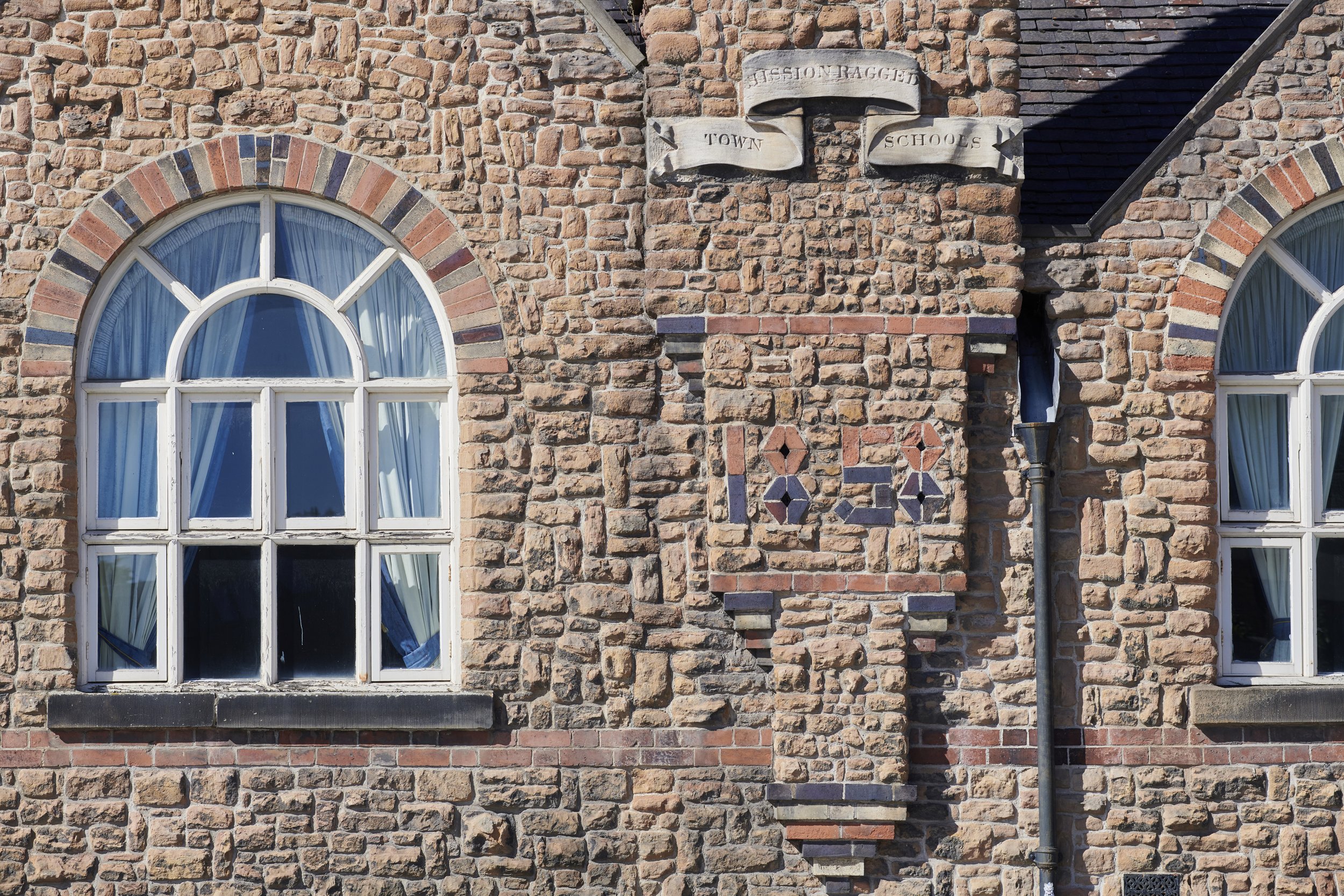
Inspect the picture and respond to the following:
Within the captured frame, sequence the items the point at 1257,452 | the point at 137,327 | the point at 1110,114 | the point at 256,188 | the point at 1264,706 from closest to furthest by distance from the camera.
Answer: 1. the point at 1264,706
2. the point at 256,188
3. the point at 137,327
4. the point at 1257,452
5. the point at 1110,114

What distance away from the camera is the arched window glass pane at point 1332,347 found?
7.34 metres

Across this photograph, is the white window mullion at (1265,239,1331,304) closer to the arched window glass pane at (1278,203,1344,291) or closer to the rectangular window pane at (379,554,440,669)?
the arched window glass pane at (1278,203,1344,291)

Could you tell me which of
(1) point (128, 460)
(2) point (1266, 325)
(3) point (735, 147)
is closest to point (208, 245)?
(1) point (128, 460)

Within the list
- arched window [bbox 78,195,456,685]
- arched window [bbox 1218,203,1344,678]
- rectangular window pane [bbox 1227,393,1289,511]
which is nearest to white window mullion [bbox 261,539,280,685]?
arched window [bbox 78,195,456,685]

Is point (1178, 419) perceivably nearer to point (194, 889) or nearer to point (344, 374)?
point (344, 374)

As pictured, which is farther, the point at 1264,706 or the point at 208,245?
the point at 208,245

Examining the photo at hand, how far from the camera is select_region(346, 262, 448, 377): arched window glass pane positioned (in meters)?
7.25

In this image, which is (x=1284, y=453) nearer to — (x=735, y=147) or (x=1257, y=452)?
(x=1257, y=452)

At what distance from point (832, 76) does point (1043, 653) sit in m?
3.36

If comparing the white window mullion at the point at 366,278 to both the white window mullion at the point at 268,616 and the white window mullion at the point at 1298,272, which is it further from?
the white window mullion at the point at 1298,272

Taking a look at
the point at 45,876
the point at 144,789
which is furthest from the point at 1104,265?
the point at 45,876

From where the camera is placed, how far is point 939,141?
272 inches

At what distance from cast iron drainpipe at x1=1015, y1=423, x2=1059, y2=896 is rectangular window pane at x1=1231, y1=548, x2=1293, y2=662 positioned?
1222mm

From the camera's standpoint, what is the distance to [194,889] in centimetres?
691
